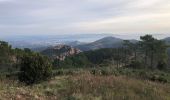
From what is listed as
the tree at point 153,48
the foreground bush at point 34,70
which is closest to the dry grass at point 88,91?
the foreground bush at point 34,70

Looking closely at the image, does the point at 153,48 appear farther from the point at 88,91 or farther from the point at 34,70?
the point at 88,91

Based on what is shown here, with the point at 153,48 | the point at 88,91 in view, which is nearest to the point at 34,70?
the point at 88,91

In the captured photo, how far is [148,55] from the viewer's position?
70.8 metres

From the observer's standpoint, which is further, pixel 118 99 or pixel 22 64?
pixel 22 64

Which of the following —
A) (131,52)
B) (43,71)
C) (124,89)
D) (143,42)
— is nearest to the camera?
(124,89)

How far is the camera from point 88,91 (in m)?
9.61

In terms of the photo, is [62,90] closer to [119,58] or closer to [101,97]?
[101,97]

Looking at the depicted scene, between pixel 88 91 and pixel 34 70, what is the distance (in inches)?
150

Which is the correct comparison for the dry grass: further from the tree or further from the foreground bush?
the tree

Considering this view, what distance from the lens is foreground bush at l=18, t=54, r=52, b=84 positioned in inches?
502

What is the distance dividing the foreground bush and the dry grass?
173 centimetres

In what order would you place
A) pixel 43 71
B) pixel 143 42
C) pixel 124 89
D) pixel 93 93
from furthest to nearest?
pixel 143 42 → pixel 43 71 → pixel 124 89 → pixel 93 93

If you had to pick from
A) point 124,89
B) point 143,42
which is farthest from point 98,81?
point 143,42

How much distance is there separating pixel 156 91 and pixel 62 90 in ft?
8.60
